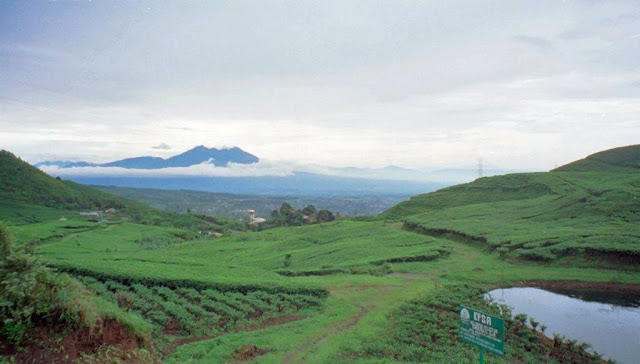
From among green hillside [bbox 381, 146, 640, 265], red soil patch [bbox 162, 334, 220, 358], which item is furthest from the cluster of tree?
red soil patch [bbox 162, 334, 220, 358]

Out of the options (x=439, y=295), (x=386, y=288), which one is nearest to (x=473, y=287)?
(x=439, y=295)

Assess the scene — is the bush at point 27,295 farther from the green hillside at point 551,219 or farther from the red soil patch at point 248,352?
the green hillside at point 551,219

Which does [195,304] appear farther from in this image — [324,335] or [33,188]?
[33,188]

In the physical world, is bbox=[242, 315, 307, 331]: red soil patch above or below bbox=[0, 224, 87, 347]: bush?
below

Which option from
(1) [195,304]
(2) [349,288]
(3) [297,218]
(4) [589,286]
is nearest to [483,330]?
(2) [349,288]

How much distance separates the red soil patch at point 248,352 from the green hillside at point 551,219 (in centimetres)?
2346

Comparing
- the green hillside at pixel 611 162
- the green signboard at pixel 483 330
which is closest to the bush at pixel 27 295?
the green signboard at pixel 483 330

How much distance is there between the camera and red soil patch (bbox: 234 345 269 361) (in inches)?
555

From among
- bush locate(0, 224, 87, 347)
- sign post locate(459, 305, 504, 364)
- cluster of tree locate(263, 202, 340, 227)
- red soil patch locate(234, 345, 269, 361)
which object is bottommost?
cluster of tree locate(263, 202, 340, 227)

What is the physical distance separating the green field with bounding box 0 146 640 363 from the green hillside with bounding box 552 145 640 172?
1386 inches

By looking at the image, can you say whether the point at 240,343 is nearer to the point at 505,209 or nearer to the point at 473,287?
the point at 473,287

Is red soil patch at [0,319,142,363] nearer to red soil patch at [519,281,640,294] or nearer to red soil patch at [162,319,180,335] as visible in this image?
red soil patch at [162,319,180,335]

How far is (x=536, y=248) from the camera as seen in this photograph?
2988 centimetres

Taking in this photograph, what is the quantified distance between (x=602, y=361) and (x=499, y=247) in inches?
735
